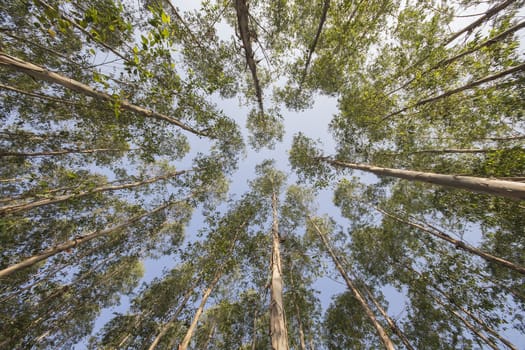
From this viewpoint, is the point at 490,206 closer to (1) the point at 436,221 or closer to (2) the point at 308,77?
(1) the point at 436,221

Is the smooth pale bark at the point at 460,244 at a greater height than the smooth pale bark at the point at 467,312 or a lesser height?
greater

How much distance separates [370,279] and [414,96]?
360 inches

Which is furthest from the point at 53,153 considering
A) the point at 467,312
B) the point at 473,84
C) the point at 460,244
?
the point at 467,312

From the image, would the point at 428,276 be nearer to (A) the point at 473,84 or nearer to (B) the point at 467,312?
(B) the point at 467,312

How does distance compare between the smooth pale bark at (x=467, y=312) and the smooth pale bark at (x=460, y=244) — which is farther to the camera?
the smooth pale bark at (x=467, y=312)

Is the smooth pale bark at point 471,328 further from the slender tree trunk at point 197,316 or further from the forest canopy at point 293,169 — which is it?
the slender tree trunk at point 197,316

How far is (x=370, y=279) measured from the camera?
9.32m

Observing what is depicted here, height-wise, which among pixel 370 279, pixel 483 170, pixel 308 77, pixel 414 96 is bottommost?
pixel 370 279

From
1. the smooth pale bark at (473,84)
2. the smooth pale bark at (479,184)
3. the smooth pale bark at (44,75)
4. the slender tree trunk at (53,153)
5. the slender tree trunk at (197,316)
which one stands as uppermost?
the slender tree trunk at (53,153)

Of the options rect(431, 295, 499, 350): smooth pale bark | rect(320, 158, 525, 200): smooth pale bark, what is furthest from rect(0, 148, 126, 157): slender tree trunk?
rect(431, 295, 499, 350): smooth pale bark

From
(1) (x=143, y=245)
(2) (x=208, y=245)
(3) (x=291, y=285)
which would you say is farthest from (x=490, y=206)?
(1) (x=143, y=245)

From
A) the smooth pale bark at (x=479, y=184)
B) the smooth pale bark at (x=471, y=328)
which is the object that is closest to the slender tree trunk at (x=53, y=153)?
the smooth pale bark at (x=479, y=184)

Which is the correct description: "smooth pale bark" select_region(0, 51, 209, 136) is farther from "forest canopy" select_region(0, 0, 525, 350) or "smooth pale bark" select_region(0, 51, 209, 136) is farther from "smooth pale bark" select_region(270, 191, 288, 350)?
"smooth pale bark" select_region(270, 191, 288, 350)

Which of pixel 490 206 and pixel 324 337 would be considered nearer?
pixel 490 206
